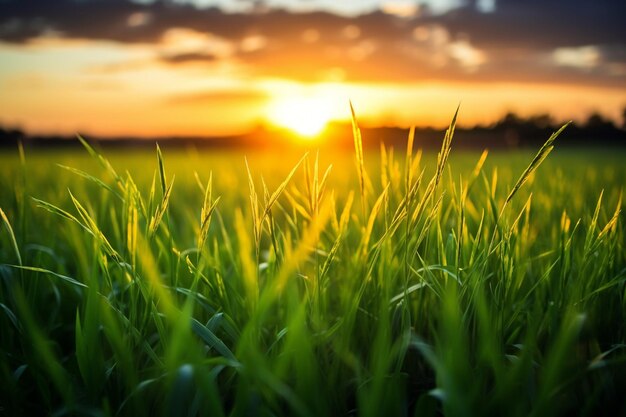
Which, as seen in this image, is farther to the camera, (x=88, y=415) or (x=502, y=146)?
(x=502, y=146)

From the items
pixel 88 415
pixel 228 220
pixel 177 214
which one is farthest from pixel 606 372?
pixel 177 214

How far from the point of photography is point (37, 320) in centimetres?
112

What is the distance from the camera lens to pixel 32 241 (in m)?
1.78

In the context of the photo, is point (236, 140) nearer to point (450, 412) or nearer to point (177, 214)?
point (177, 214)

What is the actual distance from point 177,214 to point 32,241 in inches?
41.0

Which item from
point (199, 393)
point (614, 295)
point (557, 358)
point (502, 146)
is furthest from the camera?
point (502, 146)

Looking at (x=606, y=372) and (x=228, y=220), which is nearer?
(x=606, y=372)

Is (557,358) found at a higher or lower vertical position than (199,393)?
higher

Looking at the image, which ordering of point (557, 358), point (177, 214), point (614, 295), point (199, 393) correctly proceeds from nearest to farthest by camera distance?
point (557, 358), point (199, 393), point (614, 295), point (177, 214)

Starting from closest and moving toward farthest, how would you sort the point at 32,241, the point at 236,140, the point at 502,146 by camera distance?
the point at 32,241, the point at 502,146, the point at 236,140

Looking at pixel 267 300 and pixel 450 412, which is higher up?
pixel 267 300

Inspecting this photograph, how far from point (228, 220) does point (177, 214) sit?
1.89ft

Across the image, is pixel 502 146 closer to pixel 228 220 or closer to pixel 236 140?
pixel 236 140

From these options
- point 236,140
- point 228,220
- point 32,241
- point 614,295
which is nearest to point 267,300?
point 614,295
